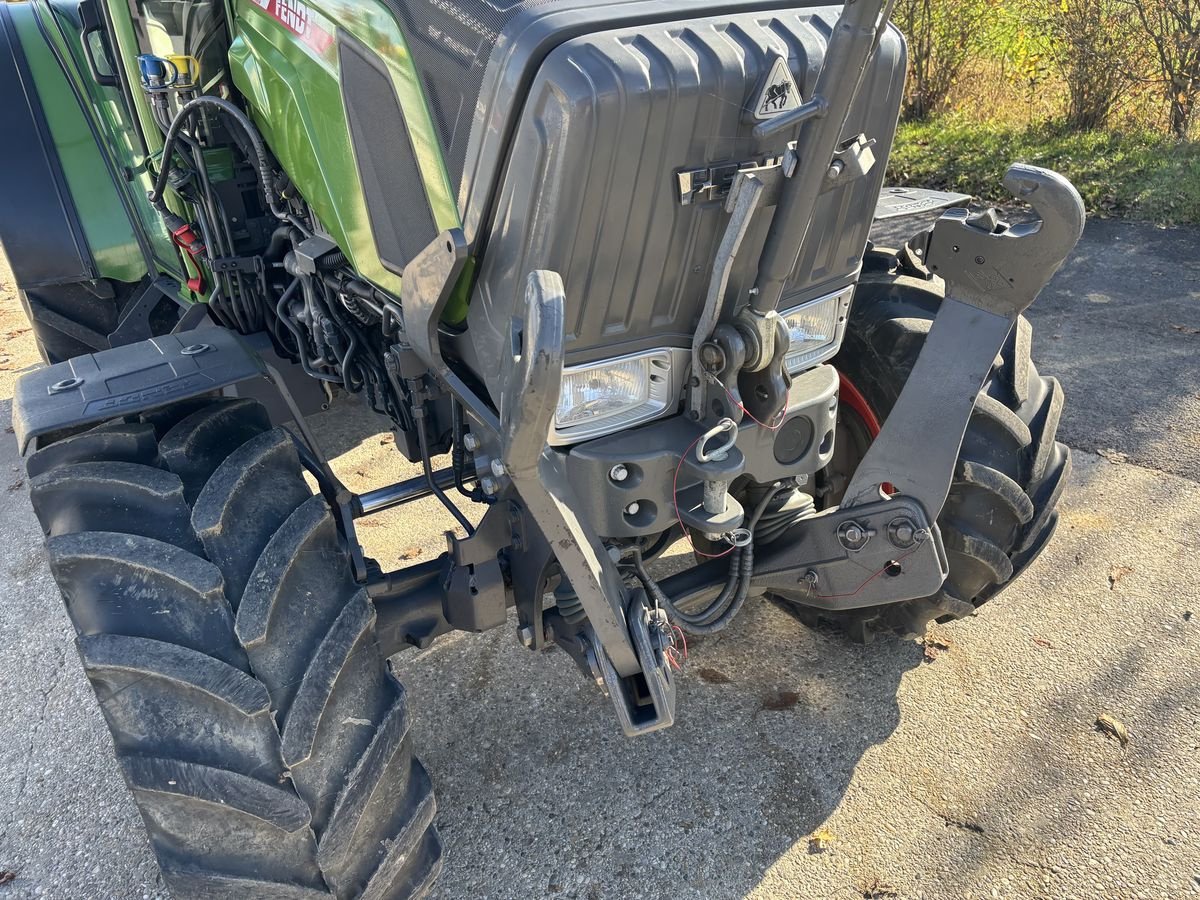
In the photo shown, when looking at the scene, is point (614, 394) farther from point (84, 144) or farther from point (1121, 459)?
point (1121, 459)

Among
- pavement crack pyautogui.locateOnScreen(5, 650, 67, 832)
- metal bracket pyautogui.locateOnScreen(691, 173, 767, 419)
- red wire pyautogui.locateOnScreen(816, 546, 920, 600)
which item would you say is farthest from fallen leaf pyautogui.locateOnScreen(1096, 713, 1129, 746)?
pavement crack pyautogui.locateOnScreen(5, 650, 67, 832)

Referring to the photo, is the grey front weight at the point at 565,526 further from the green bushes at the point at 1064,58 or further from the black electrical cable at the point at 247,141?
the green bushes at the point at 1064,58

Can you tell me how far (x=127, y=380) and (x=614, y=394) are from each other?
1189 mm

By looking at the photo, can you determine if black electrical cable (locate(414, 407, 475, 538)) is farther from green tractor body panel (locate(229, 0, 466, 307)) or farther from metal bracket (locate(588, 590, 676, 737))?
metal bracket (locate(588, 590, 676, 737))

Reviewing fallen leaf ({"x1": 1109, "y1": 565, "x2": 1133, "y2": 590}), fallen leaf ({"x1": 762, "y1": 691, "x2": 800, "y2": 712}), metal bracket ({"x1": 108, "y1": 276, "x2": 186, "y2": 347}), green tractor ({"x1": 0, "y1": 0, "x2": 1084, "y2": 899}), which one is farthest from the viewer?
metal bracket ({"x1": 108, "y1": 276, "x2": 186, "y2": 347})

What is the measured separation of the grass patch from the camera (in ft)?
23.8

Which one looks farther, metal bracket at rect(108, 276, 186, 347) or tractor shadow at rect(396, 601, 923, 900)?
metal bracket at rect(108, 276, 186, 347)

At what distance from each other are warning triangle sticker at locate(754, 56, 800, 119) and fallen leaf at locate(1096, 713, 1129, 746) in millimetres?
2177

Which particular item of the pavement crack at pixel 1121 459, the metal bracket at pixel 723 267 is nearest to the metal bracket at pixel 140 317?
the metal bracket at pixel 723 267

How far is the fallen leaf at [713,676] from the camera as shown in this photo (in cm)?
319

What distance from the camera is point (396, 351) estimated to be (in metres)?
2.34

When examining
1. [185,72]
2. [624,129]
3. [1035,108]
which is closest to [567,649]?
[624,129]

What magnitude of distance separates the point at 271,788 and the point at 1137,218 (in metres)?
7.39

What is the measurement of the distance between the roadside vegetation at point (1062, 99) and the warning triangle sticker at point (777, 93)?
6.37 meters
